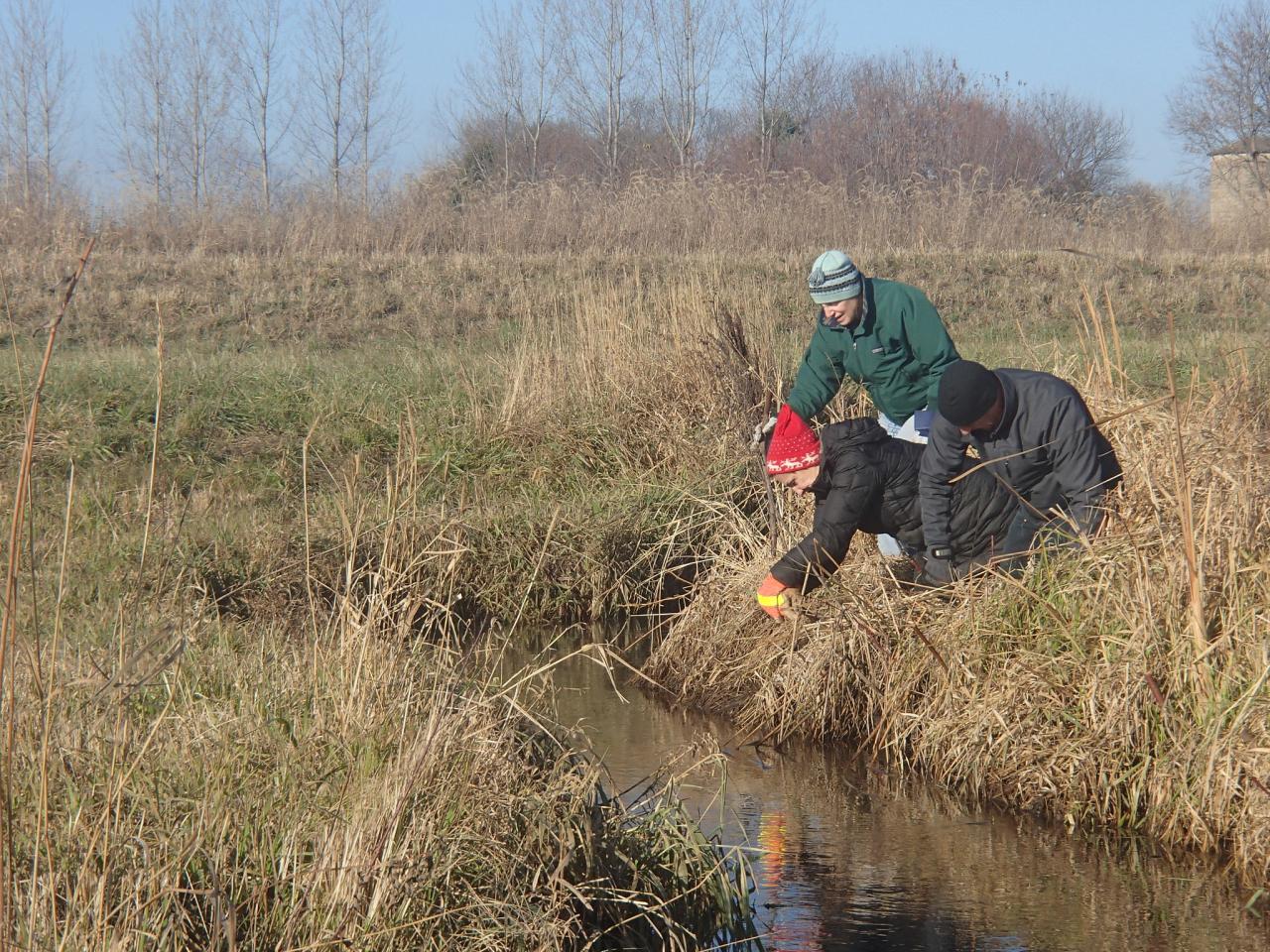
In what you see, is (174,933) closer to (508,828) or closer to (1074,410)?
(508,828)

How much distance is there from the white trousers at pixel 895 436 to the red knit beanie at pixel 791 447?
735 mm

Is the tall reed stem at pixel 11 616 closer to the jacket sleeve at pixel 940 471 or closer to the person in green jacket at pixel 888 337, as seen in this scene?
the jacket sleeve at pixel 940 471

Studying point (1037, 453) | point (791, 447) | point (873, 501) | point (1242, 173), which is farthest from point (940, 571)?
point (1242, 173)

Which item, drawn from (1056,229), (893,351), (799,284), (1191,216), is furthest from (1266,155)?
(893,351)

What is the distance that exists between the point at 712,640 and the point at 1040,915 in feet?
8.67

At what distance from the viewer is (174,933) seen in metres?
2.96

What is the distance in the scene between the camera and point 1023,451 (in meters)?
5.07

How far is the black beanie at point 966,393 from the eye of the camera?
495 cm

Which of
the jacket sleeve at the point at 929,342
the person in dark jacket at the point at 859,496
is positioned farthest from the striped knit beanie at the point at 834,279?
the person in dark jacket at the point at 859,496

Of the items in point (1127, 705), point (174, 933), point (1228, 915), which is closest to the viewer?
point (174, 933)

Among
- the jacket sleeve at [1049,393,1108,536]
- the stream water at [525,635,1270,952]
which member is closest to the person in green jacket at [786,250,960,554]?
the jacket sleeve at [1049,393,1108,536]

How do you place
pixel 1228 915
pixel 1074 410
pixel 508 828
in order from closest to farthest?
1. pixel 508 828
2. pixel 1228 915
3. pixel 1074 410

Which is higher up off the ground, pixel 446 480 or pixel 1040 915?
pixel 446 480

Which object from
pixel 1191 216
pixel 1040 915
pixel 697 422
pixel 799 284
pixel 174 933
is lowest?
pixel 1040 915
